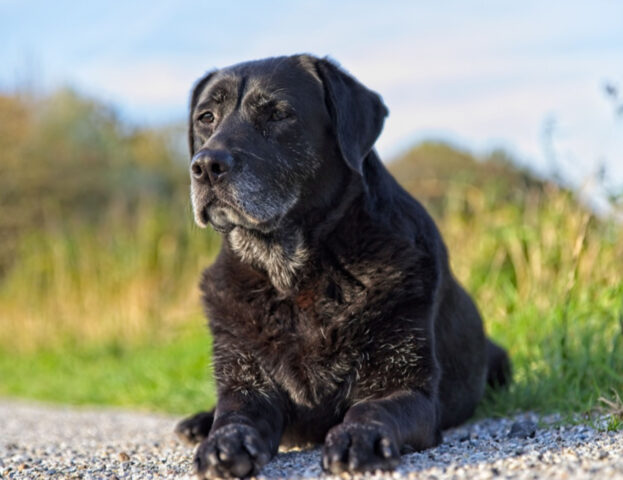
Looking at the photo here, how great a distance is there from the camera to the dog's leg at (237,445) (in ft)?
9.32

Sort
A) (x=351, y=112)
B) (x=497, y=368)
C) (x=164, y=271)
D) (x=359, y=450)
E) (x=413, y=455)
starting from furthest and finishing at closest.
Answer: (x=164, y=271) < (x=497, y=368) < (x=351, y=112) < (x=413, y=455) < (x=359, y=450)

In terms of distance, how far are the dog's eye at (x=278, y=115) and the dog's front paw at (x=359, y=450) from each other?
1.48 m

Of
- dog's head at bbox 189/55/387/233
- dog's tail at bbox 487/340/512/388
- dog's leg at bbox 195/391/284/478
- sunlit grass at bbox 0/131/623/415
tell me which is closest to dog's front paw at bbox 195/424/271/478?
dog's leg at bbox 195/391/284/478

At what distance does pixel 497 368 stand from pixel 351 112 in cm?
197

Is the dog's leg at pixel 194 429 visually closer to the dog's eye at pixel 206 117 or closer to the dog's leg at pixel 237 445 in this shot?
the dog's leg at pixel 237 445

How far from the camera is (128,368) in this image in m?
9.62

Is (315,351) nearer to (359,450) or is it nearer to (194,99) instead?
(359,450)

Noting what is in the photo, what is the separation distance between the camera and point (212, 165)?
3.40 meters

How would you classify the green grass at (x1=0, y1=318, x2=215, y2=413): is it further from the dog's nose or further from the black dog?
the dog's nose


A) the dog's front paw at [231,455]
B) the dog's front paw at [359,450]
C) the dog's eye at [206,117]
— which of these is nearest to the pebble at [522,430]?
the dog's front paw at [359,450]

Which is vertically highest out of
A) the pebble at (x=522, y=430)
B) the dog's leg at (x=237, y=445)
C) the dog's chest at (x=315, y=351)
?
the dog's chest at (x=315, y=351)

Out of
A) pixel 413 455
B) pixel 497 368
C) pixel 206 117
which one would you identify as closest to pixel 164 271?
pixel 497 368

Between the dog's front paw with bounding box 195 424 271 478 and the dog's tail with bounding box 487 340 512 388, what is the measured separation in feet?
7.30

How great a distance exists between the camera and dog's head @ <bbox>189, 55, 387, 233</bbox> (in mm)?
3463
